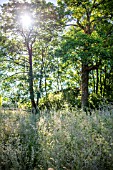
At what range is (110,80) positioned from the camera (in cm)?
2242

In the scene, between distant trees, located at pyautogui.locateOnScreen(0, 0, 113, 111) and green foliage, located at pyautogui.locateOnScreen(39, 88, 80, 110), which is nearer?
distant trees, located at pyautogui.locateOnScreen(0, 0, 113, 111)

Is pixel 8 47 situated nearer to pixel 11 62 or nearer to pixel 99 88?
pixel 11 62

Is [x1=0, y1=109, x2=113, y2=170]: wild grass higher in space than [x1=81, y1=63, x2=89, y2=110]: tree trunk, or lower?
lower

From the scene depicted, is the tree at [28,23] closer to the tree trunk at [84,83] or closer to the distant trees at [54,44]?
the distant trees at [54,44]

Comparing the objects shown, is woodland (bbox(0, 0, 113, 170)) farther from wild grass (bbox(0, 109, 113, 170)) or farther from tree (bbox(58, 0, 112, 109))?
wild grass (bbox(0, 109, 113, 170))

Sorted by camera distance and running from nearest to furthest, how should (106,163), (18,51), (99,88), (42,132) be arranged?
1. (106,163)
2. (42,132)
3. (18,51)
4. (99,88)

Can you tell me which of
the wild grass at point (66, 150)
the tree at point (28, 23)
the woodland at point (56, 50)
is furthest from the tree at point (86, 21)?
the wild grass at point (66, 150)

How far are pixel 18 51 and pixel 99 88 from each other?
837 cm

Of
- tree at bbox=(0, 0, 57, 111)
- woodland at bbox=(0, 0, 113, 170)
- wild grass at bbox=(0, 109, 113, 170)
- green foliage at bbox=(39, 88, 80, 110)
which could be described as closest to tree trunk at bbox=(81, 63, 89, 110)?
woodland at bbox=(0, 0, 113, 170)

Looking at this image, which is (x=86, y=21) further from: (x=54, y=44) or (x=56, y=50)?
(x=56, y=50)

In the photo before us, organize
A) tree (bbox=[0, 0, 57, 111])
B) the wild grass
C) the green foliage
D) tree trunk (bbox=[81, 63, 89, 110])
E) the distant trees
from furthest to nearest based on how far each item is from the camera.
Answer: tree (bbox=[0, 0, 57, 111]), the green foliage, tree trunk (bbox=[81, 63, 89, 110]), the distant trees, the wild grass

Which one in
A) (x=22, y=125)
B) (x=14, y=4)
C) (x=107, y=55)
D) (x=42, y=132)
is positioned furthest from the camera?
(x=14, y=4)

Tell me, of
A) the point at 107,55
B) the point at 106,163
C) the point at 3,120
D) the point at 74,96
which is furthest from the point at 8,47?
the point at 106,163

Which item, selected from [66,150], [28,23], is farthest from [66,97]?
[66,150]
